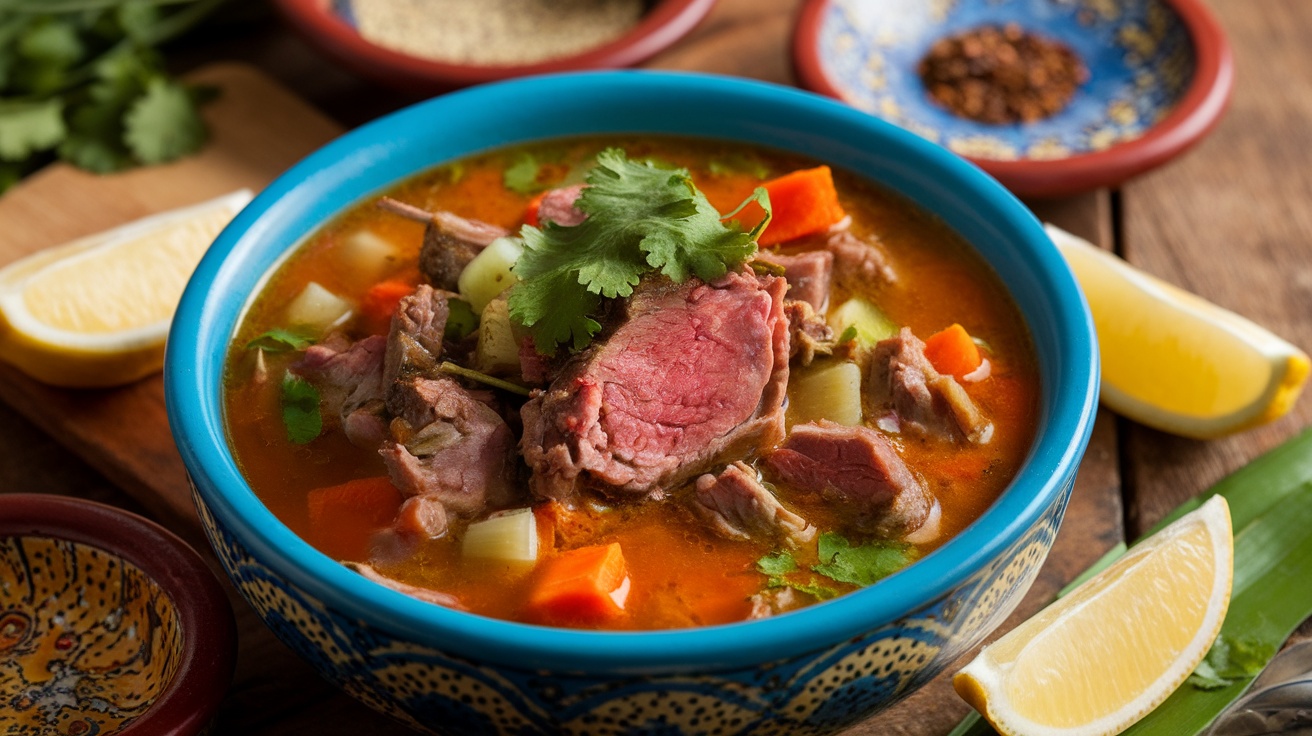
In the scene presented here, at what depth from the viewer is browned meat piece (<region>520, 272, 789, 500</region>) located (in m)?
2.87

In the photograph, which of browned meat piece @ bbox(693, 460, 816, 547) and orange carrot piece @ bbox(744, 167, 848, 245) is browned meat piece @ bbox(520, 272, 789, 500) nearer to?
browned meat piece @ bbox(693, 460, 816, 547)

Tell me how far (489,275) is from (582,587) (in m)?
0.90

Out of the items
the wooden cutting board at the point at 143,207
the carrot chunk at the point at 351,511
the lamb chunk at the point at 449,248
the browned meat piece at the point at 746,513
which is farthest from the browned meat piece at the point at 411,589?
the wooden cutting board at the point at 143,207

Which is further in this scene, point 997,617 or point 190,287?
point 190,287

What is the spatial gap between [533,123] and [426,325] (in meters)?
1.02

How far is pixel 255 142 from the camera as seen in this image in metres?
4.91

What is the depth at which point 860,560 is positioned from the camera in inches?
110

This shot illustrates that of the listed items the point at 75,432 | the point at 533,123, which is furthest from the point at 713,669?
the point at 75,432

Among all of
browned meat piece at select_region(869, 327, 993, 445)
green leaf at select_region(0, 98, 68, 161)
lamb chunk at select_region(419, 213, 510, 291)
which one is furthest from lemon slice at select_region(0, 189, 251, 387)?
browned meat piece at select_region(869, 327, 993, 445)

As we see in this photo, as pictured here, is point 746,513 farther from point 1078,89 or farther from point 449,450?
point 1078,89

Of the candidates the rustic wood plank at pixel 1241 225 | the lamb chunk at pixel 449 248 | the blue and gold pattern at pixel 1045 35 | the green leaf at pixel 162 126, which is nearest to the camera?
the lamb chunk at pixel 449 248

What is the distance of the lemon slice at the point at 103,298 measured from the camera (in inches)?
153

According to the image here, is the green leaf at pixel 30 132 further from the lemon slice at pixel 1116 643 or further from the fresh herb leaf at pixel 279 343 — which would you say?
the lemon slice at pixel 1116 643

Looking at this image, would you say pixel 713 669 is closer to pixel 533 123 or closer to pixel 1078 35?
pixel 533 123
